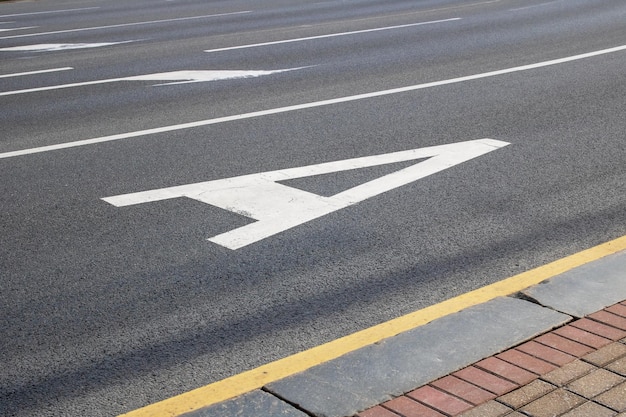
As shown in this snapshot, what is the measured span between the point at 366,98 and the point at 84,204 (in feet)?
13.1

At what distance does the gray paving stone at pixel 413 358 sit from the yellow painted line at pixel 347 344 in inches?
4.6

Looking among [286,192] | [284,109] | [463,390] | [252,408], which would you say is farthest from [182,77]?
[463,390]

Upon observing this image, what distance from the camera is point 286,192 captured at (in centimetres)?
660

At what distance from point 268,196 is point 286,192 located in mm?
157

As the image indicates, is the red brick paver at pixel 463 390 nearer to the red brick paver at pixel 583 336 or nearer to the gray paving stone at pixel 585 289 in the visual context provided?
the red brick paver at pixel 583 336

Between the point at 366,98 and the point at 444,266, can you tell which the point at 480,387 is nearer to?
the point at 444,266

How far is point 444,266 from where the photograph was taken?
5258 mm

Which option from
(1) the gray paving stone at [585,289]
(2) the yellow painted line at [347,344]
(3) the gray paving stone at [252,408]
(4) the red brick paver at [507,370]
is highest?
(1) the gray paving stone at [585,289]

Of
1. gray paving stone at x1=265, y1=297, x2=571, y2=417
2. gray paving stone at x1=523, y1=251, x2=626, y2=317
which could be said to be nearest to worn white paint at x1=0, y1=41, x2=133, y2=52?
gray paving stone at x1=523, y1=251, x2=626, y2=317

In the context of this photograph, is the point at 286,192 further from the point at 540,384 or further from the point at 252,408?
the point at 540,384

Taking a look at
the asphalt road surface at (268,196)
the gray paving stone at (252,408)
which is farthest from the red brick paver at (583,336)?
the gray paving stone at (252,408)

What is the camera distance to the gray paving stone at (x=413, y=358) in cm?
376

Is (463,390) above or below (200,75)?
below

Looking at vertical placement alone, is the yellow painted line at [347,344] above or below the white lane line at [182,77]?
below
